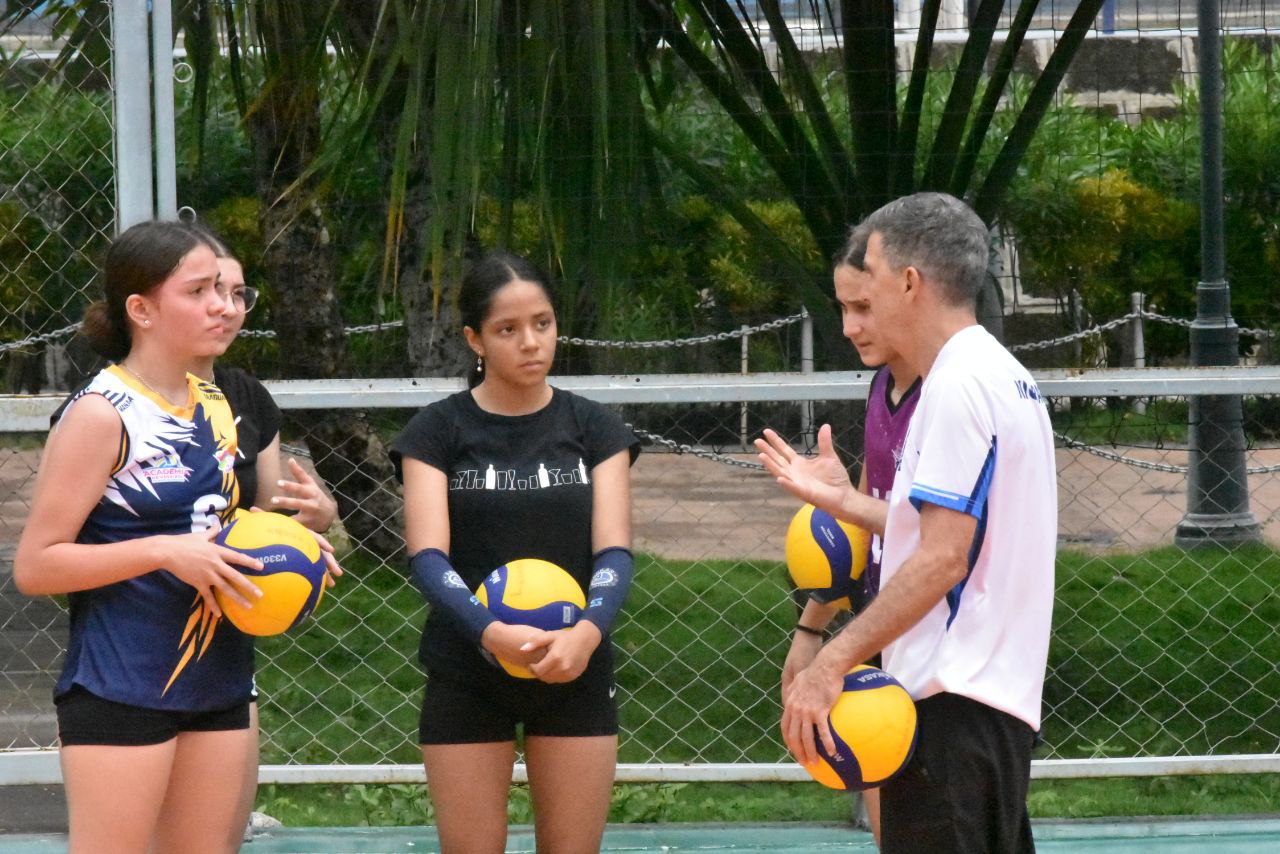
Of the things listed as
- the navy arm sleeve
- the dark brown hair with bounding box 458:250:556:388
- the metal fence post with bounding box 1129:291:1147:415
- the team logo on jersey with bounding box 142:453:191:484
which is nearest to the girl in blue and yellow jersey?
the team logo on jersey with bounding box 142:453:191:484

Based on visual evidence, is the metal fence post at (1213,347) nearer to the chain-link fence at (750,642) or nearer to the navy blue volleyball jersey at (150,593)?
the chain-link fence at (750,642)

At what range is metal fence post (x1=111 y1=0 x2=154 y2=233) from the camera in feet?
11.6

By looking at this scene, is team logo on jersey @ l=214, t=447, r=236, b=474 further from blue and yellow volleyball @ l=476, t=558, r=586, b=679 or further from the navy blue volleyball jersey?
blue and yellow volleyball @ l=476, t=558, r=586, b=679

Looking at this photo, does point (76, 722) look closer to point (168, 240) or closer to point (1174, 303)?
point (168, 240)

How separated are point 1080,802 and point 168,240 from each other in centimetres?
320

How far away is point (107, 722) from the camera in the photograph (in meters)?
2.52

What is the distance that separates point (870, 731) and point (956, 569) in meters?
0.29

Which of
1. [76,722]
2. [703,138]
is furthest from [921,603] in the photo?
[703,138]

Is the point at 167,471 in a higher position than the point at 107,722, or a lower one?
higher

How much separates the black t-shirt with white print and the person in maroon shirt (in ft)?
1.35

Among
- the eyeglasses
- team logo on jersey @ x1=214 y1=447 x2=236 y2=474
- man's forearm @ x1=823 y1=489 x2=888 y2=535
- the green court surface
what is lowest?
the green court surface

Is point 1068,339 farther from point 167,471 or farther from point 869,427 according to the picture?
point 167,471

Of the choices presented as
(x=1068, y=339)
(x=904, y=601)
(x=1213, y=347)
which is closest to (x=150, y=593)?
(x=904, y=601)

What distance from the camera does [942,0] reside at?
5.26 m
